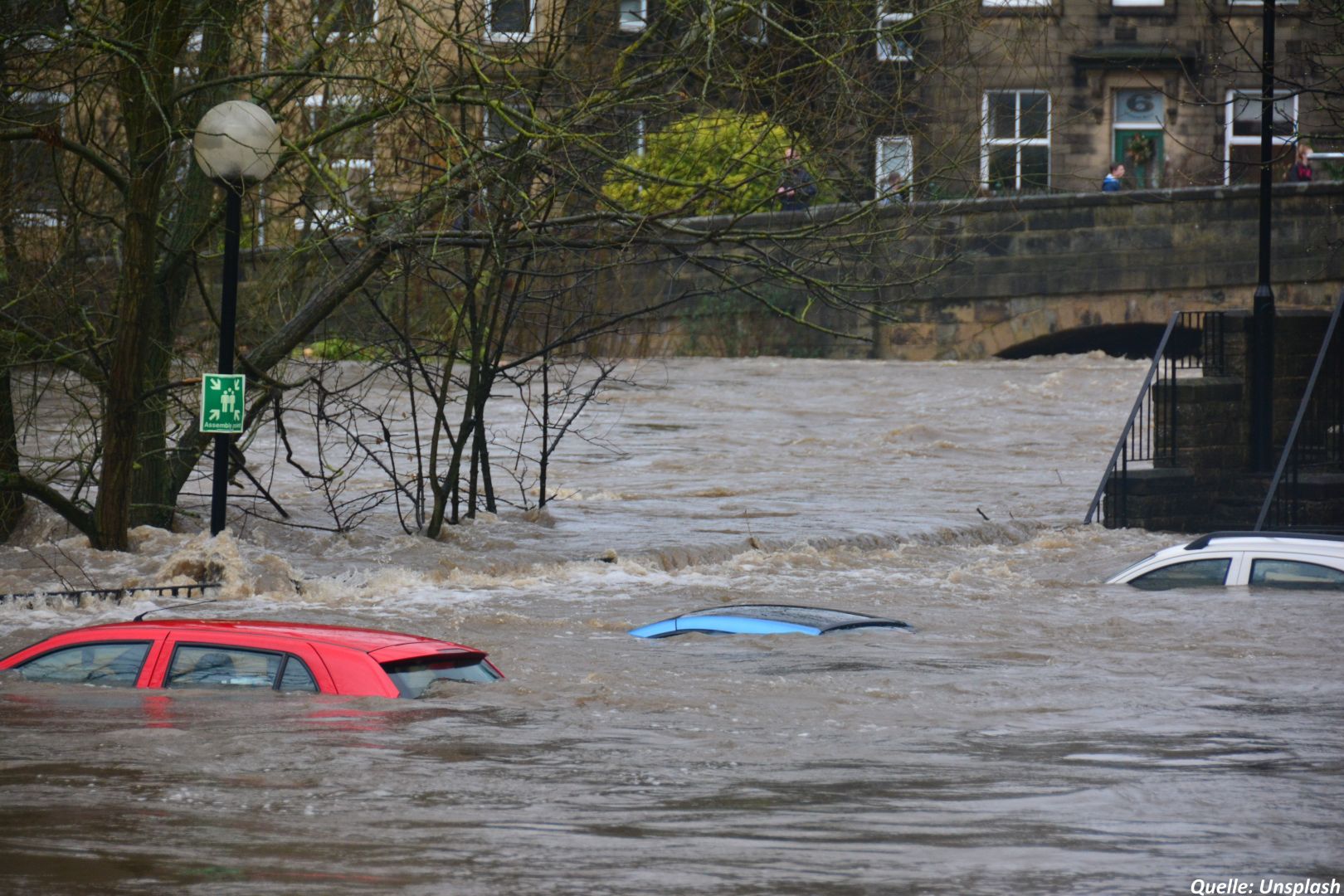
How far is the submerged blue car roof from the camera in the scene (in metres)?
11.4

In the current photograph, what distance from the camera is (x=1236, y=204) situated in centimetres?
3459

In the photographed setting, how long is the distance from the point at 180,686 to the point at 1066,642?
6350 mm

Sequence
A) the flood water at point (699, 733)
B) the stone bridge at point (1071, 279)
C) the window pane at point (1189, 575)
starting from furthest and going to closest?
the stone bridge at point (1071, 279) < the window pane at point (1189, 575) < the flood water at point (699, 733)

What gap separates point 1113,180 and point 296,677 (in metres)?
30.3

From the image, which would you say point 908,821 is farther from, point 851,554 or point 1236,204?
point 1236,204

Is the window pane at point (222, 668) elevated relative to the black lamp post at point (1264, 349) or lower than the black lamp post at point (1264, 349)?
lower

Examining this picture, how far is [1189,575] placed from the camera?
12.9 metres

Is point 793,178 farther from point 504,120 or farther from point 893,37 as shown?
point 504,120

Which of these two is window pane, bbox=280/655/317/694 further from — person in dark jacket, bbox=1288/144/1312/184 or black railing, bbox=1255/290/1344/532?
person in dark jacket, bbox=1288/144/1312/184

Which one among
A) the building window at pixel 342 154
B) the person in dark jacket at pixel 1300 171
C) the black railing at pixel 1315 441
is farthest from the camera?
the person in dark jacket at pixel 1300 171

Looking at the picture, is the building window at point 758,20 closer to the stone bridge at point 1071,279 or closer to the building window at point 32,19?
the building window at point 32,19

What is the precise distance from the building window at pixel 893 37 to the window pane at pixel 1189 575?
444 cm

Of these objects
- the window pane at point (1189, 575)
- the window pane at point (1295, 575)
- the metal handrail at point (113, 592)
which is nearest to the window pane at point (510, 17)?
the metal handrail at point (113, 592)

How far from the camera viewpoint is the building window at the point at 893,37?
1412 centimetres
